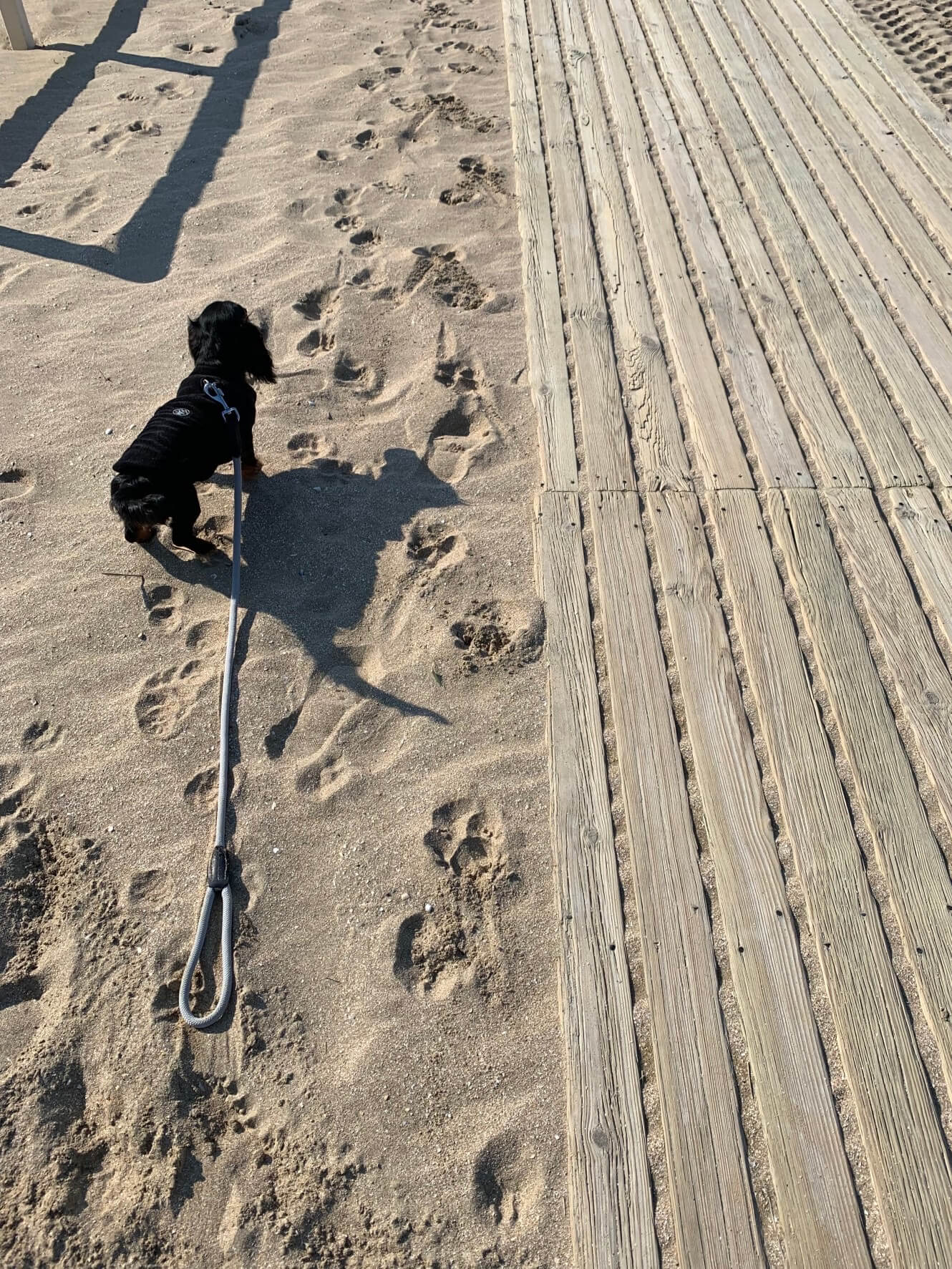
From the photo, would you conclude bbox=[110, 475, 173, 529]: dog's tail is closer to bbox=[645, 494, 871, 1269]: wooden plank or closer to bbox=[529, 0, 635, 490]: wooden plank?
bbox=[529, 0, 635, 490]: wooden plank

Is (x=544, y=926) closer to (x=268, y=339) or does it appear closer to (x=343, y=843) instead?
(x=343, y=843)

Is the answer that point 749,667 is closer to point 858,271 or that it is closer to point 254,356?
point 254,356

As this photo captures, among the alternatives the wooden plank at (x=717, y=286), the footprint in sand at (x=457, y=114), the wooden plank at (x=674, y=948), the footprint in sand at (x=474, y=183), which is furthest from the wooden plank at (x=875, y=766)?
the footprint in sand at (x=457, y=114)

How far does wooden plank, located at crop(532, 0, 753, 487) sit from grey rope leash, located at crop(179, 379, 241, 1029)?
172 centimetres

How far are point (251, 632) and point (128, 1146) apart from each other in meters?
1.45

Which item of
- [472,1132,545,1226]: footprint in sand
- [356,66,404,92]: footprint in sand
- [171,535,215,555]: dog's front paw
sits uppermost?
[356,66,404,92]: footprint in sand

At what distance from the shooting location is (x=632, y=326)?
3.71 metres

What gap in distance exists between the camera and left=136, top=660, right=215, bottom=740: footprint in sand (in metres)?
2.58

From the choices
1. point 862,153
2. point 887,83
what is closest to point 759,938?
point 862,153

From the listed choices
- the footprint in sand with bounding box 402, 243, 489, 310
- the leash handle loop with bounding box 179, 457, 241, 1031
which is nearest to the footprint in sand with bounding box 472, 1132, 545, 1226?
the leash handle loop with bounding box 179, 457, 241, 1031

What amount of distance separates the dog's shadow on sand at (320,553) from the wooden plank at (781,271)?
1568 mm

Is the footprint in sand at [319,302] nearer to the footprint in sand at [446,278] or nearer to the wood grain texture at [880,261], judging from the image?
the footprint in sand at [446,278]

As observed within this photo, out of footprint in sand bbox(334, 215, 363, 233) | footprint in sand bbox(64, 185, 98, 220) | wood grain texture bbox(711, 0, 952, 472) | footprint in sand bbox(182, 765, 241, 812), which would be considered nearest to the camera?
footprint in sand bbox(182, 765, 241, 812)

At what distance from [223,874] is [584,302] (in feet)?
9.46
